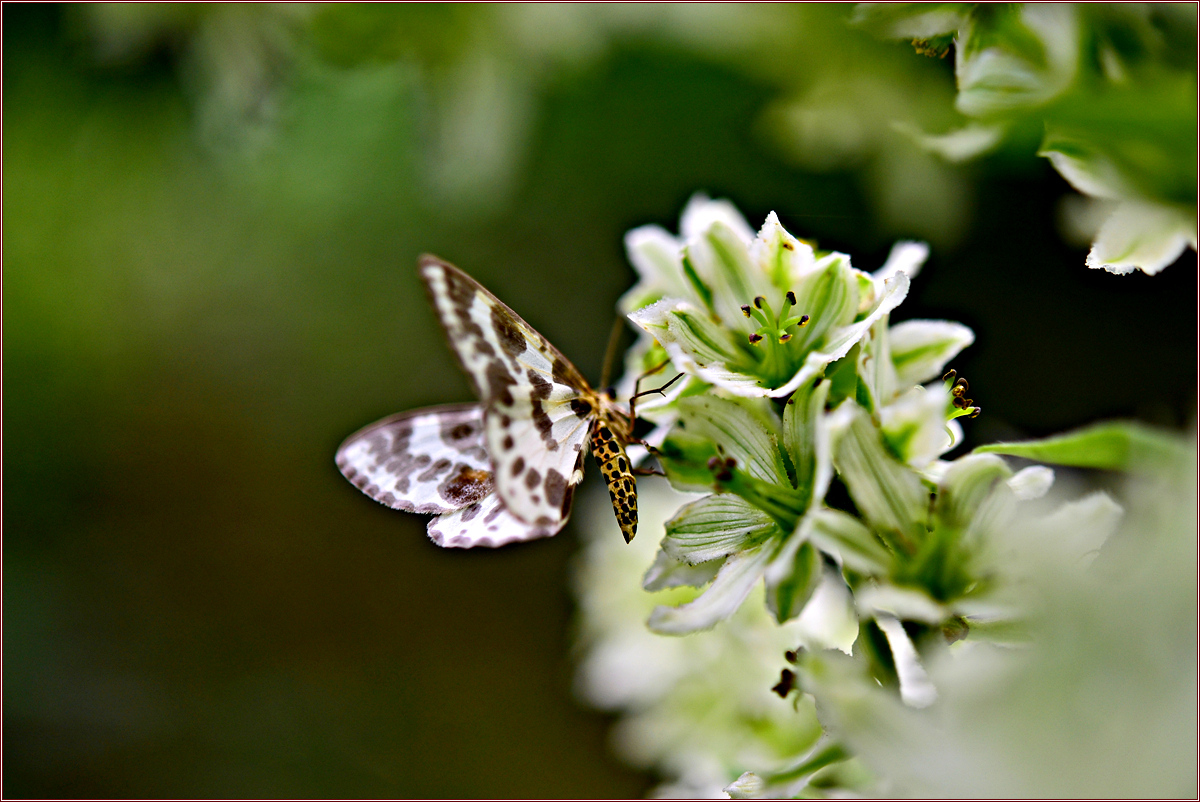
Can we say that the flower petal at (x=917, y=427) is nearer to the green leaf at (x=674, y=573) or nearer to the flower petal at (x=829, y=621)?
the green leaf at (x=674, y=573)

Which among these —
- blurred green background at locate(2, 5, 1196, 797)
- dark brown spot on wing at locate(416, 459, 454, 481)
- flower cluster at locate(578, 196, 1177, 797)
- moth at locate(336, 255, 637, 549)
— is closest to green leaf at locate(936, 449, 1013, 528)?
flower cluster at locate(578, 196, 1177, 797)

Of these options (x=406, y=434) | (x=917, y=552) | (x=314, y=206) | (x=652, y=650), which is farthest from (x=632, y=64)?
(x=917, y=552)

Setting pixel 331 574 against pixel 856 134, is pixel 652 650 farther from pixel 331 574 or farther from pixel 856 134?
pixel 331 574

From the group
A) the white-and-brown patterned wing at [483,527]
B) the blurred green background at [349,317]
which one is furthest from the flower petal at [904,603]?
the blurred green background at [349,317]

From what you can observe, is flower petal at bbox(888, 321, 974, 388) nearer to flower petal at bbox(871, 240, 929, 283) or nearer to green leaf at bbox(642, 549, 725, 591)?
flower petal at bbox(871, 240, 929, 283)

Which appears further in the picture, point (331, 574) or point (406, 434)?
point (331, 574)

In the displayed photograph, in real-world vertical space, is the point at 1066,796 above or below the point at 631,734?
above
